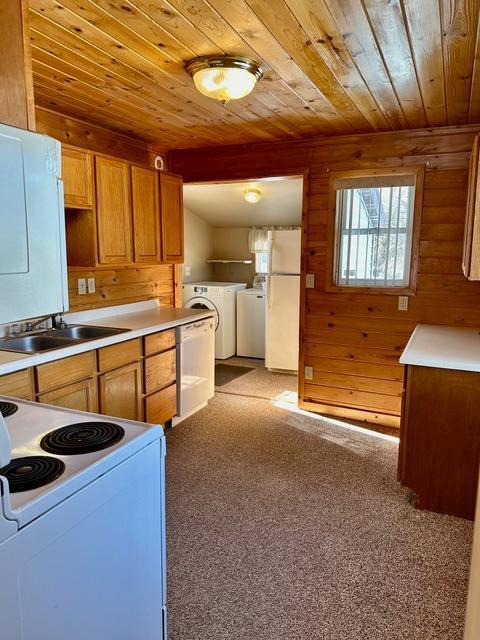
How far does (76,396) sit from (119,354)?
43 cm

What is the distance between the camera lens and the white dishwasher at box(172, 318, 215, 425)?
368cm

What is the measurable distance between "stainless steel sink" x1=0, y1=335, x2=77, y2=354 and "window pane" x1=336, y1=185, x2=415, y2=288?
226cm

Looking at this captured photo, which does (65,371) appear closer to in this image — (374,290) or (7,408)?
(7,408)

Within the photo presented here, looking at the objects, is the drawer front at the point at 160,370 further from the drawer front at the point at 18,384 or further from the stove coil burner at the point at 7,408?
the stove coil burner at the point at 7,408

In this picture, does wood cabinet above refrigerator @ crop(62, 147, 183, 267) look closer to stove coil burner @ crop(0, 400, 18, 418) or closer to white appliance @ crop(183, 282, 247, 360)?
stove coil burner @ crop(0, 400, 18, 418)

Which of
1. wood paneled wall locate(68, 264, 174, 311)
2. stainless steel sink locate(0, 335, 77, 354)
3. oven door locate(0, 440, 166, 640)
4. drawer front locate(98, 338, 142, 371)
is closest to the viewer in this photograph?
oven door locate(0, 440, 166, 640)

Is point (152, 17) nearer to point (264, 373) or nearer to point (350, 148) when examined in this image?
point (350, 148)

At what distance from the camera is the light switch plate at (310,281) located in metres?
3.92

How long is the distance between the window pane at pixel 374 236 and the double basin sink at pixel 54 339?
1.94m

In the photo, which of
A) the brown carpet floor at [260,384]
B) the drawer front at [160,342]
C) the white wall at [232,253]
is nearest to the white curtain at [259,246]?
the white wall at [232,253]

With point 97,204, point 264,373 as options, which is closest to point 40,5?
point 97,204

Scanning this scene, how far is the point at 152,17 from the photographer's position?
1829 mm

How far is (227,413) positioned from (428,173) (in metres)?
2.54

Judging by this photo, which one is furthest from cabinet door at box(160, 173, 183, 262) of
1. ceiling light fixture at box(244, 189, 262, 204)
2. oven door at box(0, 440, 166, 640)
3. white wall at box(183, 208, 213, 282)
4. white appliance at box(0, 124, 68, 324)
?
white appliance at box(0, 124, 68, 324)
